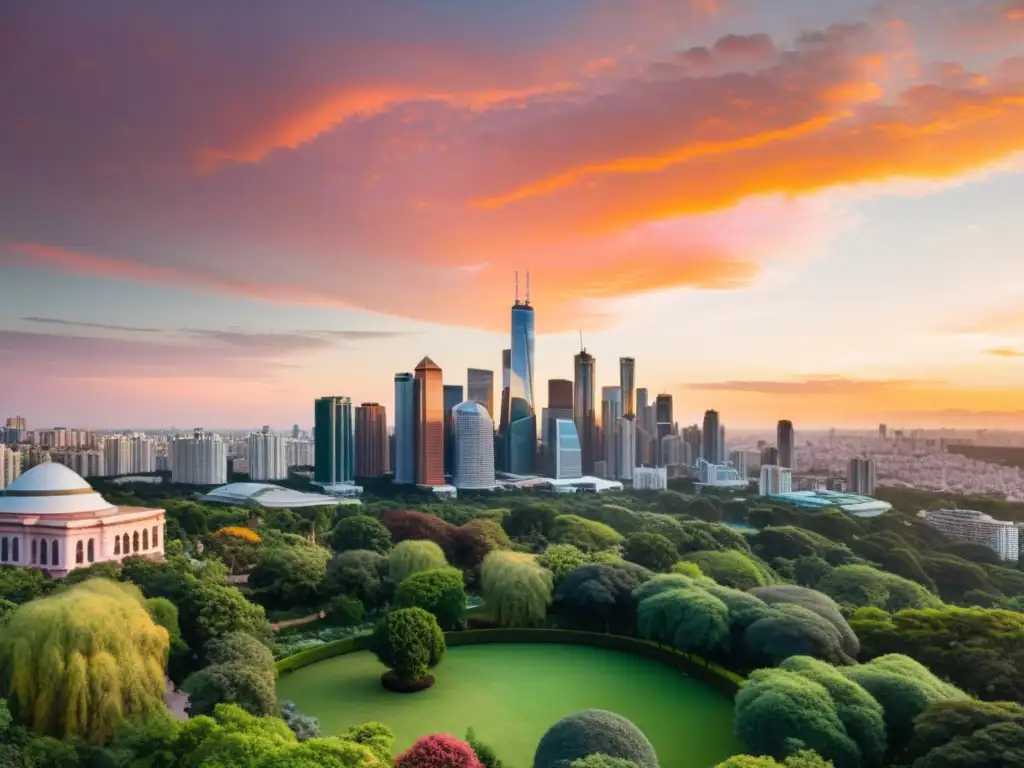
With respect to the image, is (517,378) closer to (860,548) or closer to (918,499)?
(918,499)

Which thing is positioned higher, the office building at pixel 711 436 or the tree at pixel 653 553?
the office building at pixel 711 436

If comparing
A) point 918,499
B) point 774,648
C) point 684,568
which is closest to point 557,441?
point 918,499

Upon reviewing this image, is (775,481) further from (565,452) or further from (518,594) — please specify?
(518,594)

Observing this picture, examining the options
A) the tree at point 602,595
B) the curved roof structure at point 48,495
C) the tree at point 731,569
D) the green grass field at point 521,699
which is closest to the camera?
the green grass field at point 521,699

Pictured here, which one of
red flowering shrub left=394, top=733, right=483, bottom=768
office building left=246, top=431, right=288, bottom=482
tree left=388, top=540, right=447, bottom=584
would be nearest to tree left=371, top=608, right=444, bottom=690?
red flowering shrub left=394, top=733, right=483, bottom=768

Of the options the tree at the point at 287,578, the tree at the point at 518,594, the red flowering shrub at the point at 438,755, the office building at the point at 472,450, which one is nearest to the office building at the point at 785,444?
the office building at the point at 472,450

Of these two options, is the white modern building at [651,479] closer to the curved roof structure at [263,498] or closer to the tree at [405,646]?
the curved roof structure at [263,498]
